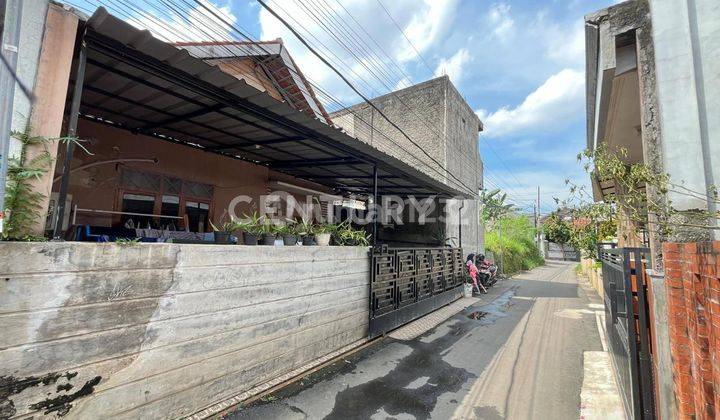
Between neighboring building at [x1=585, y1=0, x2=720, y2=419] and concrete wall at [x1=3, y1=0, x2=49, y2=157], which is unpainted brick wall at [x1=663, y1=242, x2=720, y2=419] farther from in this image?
concrete wall at [x1=3, y1=0, x2=49, y2=157]

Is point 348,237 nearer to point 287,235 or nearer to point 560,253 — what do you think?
point 287,235

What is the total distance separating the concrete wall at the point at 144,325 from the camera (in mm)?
→ 2088

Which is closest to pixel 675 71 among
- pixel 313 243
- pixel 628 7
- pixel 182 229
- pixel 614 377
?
pixel 628 7

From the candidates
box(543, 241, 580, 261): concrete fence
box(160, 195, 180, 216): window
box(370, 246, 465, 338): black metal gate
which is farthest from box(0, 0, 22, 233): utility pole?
box(543, 241, 580, 261): concrete fence

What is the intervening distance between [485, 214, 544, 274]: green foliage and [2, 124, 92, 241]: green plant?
17.8m

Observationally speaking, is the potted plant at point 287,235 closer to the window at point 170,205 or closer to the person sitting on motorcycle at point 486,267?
the window at point 170,205

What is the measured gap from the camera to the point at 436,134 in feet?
47.0

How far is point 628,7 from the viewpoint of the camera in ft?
11.5

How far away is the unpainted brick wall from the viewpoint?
1.43m

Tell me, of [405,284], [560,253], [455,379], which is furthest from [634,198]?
[560,253]

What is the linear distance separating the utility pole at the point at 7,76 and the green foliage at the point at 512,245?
17953mm

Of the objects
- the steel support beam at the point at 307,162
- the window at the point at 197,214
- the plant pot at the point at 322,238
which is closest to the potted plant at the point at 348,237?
the plant pot at the point at 322,238

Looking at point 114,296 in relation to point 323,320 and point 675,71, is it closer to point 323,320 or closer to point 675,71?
point 323,320

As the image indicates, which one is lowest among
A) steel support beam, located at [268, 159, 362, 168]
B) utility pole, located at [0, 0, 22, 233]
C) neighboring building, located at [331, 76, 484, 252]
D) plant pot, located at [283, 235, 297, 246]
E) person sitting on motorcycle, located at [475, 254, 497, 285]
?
person sitting on motorcycle, located at [475, 254, 497, 285]
